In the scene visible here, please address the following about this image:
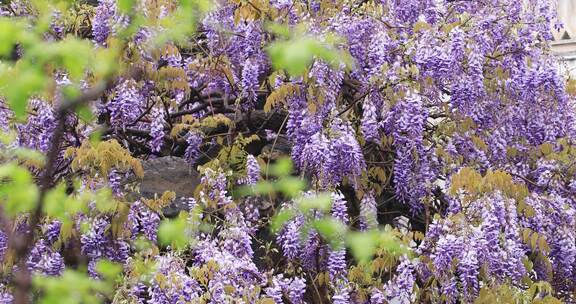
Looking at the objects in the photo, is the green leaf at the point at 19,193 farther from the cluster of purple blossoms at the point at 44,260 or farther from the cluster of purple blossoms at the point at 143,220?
the cluster of purple blossoms at the point at 143,220

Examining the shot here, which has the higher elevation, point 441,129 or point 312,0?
point 312,0

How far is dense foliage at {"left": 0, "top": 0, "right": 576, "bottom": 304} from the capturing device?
19.7 ft

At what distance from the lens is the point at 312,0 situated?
7230 mm

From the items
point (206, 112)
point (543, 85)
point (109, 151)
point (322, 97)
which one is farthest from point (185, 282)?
point (543, 85)

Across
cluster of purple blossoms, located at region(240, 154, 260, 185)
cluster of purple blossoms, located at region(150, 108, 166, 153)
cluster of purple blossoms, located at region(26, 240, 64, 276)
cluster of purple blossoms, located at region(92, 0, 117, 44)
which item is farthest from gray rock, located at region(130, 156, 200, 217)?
cluster of purple blossoms, located at region(92, 0, 117, 44)

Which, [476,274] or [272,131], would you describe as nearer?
[476,274]

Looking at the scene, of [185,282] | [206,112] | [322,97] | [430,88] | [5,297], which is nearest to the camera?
[185,282]

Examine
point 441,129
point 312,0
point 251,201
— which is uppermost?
point 312,0

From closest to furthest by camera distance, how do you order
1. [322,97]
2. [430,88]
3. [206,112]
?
[322,97], [430,88], [206,112]

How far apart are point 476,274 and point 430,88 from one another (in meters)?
1.54

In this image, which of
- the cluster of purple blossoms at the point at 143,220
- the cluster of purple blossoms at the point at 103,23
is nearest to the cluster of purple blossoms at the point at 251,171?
the cluster of purple blossoms at the point at 143,220

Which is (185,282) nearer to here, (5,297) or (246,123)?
(5,297)

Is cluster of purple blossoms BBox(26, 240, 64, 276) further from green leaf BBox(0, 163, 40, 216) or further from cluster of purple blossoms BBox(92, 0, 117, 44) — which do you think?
green leaf BBox(0, 163, 40, 216)

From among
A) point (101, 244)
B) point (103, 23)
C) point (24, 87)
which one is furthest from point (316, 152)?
point (24, 87)
